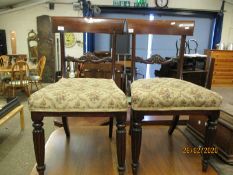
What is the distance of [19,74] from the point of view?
3846 mm

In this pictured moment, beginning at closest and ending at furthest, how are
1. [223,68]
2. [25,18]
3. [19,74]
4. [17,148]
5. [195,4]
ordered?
[17,148] < [19,74] < [223,68] < [195,4] < [25,18]

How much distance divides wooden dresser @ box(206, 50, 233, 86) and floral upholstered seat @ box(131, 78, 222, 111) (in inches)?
162

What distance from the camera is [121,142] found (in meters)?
1.00

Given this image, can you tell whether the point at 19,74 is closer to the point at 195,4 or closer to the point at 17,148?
the point at 17,148

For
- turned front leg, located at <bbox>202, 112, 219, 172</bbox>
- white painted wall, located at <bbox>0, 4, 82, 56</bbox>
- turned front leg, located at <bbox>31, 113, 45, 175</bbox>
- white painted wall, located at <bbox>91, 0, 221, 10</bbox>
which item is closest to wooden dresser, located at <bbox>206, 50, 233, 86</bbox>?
white painted wall, located at <bbox>91, 0, 221, 10</bbox>

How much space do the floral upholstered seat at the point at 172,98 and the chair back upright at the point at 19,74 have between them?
331 centimetres

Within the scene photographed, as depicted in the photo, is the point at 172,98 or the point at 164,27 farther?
the point at 164,27

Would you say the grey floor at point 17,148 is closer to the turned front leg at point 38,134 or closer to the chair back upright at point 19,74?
the turned front leg at point 38,134

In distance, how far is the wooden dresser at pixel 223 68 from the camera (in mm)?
4762

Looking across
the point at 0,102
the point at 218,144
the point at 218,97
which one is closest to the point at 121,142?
the point at 218,97

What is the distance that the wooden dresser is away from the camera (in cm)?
476

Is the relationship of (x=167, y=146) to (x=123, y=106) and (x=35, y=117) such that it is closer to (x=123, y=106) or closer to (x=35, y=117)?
(x=123, y=106)

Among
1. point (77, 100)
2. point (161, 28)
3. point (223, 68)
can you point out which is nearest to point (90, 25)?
point (161, 28)

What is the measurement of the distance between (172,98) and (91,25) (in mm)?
750
